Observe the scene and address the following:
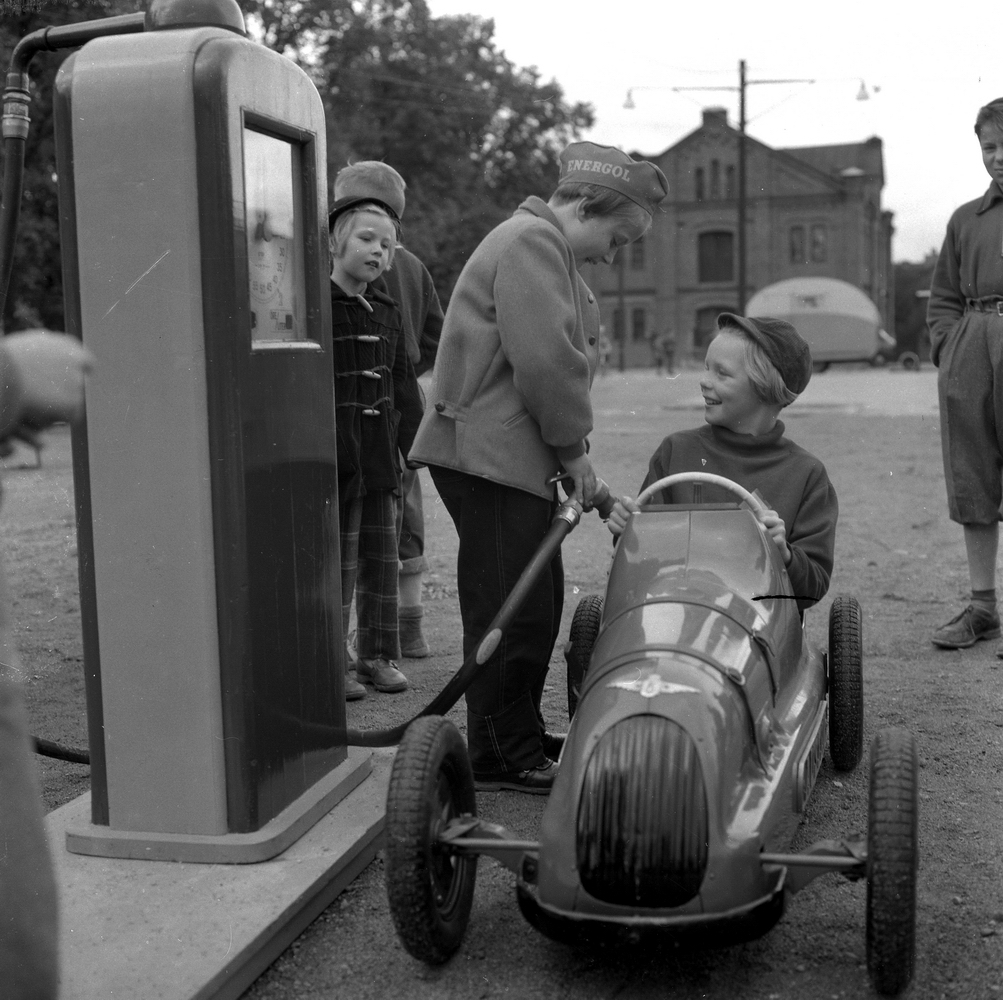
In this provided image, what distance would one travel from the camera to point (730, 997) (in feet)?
8.12


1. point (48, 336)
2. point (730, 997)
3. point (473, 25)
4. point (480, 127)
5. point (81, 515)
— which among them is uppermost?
point (473, 25)

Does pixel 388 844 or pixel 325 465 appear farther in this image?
pixel 325 465

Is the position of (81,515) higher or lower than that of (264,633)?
higher

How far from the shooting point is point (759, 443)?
380cm

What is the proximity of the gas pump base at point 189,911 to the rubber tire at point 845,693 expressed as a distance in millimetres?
1376

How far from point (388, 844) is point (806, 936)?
0.95 meters

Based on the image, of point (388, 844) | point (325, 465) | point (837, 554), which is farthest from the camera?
point (837, 554)

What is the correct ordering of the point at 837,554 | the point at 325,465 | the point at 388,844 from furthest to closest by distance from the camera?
the point at 837,554
the point at 325,465
the point at 388,844

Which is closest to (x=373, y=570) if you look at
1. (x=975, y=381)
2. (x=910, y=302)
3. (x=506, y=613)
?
(x=506, y=613)

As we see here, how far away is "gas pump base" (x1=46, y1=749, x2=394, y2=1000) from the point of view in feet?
7.94

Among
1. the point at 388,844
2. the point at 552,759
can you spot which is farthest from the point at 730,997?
the point at 552,759

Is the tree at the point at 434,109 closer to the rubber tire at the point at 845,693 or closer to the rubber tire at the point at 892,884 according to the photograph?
the rubber tire at the point at 845,693

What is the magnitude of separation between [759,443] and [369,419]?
136 cm

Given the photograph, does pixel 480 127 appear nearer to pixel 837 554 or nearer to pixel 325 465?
pixel 837 554
